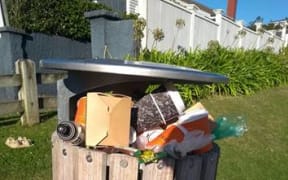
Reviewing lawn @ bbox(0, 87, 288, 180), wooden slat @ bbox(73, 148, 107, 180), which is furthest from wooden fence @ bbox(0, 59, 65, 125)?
wooden slat @ bbox(73, 148, 107, 180)

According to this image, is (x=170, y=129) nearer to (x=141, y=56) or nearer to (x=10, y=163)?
(x=10, y=163)

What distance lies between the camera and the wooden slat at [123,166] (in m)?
1.81

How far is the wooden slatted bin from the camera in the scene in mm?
1822

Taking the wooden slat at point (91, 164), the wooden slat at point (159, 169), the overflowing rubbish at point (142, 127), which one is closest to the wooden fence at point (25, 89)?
the overflowing rubbish at point (142, 127)

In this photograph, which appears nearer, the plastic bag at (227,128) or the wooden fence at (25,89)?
the plastic bag at (227,128)

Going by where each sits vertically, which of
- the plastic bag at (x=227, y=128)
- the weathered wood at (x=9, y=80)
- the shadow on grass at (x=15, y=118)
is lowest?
the shadow on grass at (x=15, y=118)

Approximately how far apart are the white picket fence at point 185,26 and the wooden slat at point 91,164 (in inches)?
285

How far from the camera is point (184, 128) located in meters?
1.92

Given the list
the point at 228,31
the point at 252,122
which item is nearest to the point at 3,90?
the point at 252,122

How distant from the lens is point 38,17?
7469 millimetres

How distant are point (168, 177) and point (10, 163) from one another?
8.82 ft

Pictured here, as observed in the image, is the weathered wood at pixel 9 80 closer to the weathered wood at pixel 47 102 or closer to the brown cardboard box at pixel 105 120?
the weathered wood at pixel 47 102

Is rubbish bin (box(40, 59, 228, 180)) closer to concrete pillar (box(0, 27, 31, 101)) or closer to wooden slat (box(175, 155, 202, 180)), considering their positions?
wooden slat (box(175, 155, 202, 180))

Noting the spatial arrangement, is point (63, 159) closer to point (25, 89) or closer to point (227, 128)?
point (227, 128)
